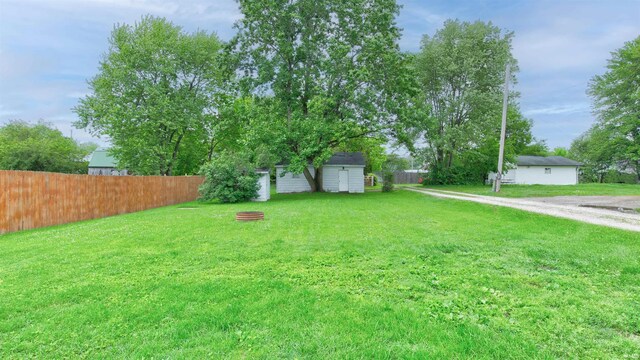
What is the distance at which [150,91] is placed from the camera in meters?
22.2

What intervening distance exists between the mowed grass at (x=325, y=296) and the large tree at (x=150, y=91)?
58.6ft

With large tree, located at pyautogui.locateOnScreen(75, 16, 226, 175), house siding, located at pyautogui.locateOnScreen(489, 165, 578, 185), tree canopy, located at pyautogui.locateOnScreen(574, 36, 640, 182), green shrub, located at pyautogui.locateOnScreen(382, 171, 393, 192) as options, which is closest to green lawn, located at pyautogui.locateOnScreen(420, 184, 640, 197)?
green shrub, located at pyautogui.locateOnScreen(382, 171, 393, 192)

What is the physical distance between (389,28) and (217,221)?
15406 mm

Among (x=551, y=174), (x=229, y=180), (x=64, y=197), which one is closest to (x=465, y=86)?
(x=551, y=174)

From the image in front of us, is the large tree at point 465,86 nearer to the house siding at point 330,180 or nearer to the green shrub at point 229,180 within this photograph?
the house siding at point 330,180

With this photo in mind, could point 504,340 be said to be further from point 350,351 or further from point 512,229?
point 512,229

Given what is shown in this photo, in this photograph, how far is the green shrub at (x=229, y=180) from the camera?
16.2 metres

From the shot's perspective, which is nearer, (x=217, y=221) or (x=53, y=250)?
(x=53, y=250)

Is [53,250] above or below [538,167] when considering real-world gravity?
below

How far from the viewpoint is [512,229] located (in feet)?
24.5

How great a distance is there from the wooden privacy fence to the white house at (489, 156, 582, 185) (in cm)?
3203

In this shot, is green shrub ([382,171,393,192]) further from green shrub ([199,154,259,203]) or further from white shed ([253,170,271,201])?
green shrub ([199,154,259,203])

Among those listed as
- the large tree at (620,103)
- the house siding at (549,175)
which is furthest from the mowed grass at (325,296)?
the house siding at (549,175)

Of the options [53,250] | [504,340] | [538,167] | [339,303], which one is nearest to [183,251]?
[53,250]
